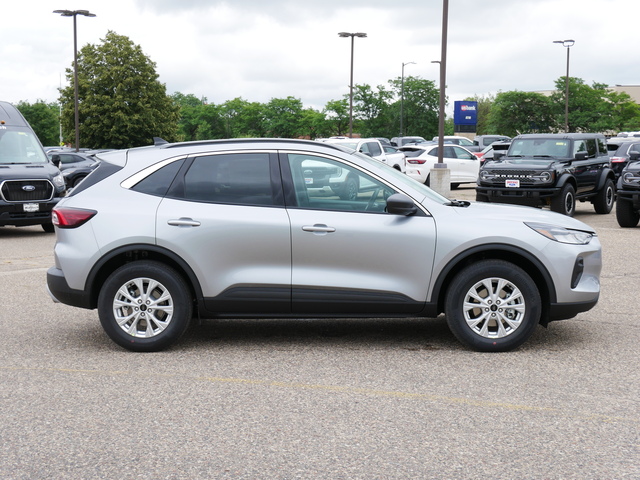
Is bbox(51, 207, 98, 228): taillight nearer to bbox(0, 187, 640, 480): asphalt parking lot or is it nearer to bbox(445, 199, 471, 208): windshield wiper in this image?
bbox(0, 187, 640, 480): asphalt parking lot

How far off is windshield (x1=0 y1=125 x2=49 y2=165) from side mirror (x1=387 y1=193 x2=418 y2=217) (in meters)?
11.6

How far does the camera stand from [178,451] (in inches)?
169

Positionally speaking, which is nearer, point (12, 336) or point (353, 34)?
point (12, 336)

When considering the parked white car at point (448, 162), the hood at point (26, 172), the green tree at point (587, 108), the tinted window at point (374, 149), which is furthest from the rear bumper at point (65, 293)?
the green tree at point (587, 108)

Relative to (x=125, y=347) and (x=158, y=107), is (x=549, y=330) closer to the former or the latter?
(x=125, y=347)

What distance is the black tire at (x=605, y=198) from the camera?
20.1 metres

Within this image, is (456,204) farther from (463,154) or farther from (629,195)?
(463,154)

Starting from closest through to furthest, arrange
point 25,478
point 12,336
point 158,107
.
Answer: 1. point 25,478
2. point 12,336
3. point 158,107

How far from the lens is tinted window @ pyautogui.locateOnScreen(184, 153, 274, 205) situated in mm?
6436

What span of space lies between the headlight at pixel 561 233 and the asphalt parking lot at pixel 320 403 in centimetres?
85

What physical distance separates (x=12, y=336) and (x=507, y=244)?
4.12 metres

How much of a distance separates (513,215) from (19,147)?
1244 cm

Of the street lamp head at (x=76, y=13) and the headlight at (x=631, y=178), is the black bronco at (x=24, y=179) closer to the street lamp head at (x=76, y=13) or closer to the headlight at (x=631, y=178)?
the headlight at (x=631, y=178)

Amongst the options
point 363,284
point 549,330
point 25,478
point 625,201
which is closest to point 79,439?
point 25,478
